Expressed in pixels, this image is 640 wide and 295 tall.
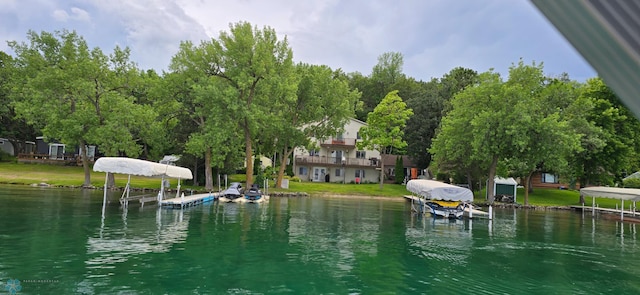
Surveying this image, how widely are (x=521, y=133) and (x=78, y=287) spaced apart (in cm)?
3875

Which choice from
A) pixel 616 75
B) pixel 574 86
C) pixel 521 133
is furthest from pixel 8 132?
pixel 574 86

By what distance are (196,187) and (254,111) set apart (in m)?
10.5

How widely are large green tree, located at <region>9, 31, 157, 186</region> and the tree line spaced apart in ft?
0.31

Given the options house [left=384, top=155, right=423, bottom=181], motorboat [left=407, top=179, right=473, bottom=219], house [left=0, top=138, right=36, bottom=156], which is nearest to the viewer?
→ motorboat [left=407, top=179, right=473, bottom=219]

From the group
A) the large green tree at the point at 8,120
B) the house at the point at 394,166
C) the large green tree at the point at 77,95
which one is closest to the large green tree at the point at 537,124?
the house at the point at 394,166

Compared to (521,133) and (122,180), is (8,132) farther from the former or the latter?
(521,133)

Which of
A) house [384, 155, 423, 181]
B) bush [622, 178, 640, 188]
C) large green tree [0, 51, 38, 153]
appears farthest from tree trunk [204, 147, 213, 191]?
bush [622, 178, 640, 188]

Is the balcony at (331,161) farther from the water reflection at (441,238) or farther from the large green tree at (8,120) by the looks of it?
the large green tree at (8,120)

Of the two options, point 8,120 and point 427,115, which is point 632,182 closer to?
point 427,115

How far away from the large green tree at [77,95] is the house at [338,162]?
2572 centimetres

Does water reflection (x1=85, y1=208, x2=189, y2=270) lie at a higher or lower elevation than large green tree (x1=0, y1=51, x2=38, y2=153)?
lower

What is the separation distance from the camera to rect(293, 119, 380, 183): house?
60.3m

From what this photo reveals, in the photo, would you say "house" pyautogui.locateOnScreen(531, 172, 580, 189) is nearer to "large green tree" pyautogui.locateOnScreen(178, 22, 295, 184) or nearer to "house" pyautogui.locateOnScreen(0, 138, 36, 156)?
"large green tree" pyautogui.locateOnScreen(178, 22, 295, 184)

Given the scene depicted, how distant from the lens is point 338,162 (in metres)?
60.4
